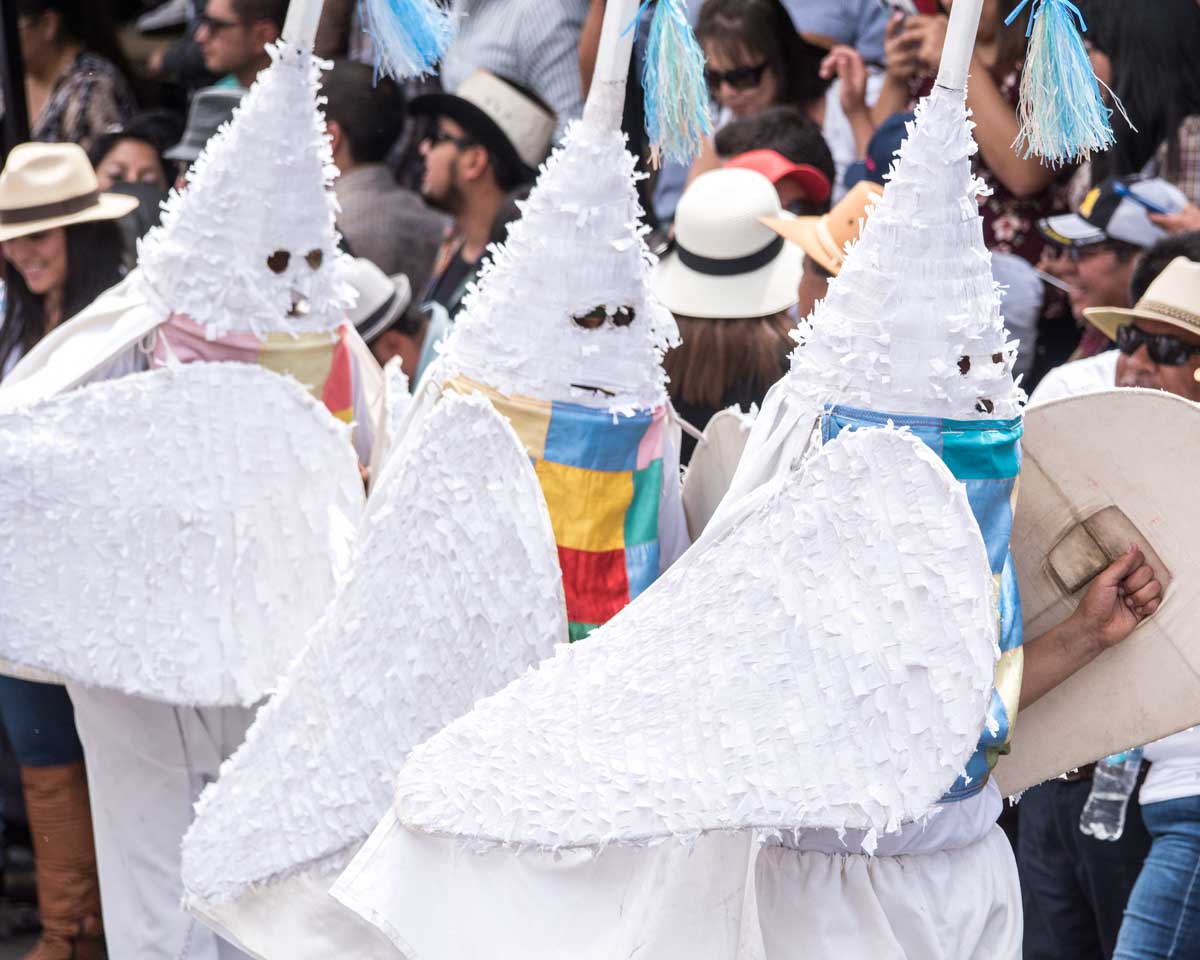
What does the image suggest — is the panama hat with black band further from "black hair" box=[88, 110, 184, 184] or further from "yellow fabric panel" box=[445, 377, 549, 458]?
"yellow fabric panel" box=[445, 377, 549, 458]

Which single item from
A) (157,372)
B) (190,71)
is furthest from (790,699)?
(190,71)

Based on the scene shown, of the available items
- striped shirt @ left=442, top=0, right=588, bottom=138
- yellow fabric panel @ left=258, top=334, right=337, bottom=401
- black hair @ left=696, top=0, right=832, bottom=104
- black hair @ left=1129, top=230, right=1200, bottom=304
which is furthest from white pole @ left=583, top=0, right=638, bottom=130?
striped shirt @ left=442, top=0, right=588, bottom=138

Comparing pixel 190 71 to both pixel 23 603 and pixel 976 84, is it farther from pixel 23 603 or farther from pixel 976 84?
pixel 23 603

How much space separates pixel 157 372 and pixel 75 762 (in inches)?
34.3

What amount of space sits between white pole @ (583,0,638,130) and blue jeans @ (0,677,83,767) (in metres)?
1.72

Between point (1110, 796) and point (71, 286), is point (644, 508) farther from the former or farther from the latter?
point (71, 286)

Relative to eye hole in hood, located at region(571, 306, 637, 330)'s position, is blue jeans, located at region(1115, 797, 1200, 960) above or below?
below

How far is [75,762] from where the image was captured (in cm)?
357

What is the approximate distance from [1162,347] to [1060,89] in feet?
3.13

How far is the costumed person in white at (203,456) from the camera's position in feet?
10.3

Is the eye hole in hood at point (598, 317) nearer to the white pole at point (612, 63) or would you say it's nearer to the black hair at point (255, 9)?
the white pole at point (612, 63)

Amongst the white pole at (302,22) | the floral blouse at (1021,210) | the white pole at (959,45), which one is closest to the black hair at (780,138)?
the floral blouse at (1021,210)

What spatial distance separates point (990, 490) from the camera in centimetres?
227

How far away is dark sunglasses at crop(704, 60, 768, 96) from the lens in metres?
5.01
